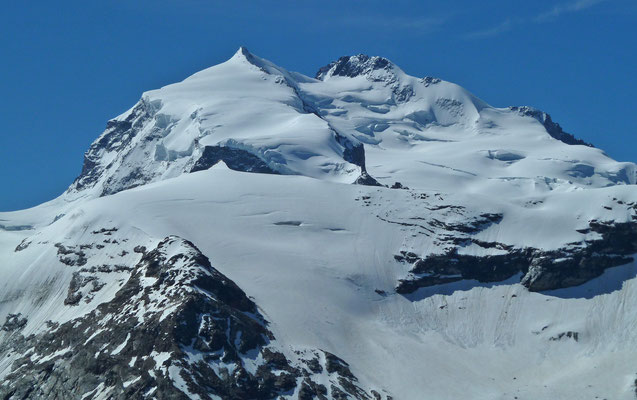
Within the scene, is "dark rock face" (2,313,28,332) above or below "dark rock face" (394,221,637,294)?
below

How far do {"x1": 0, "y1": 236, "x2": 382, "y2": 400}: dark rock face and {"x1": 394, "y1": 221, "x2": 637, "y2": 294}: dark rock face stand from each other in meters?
37.5

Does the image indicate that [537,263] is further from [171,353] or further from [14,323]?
[14,323]

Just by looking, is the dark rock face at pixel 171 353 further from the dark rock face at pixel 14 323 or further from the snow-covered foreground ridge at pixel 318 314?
the dark rock face at pixel 14 323

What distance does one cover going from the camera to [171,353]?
147625mm

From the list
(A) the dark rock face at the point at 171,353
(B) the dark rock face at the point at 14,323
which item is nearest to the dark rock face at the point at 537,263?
(A) the dark rock face at the point at 171,353

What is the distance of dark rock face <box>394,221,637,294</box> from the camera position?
189125 mm

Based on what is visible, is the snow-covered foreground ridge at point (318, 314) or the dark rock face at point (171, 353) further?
the snow-covered foreground ridge at point (318, 314)

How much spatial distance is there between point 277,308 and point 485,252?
42.7 metres

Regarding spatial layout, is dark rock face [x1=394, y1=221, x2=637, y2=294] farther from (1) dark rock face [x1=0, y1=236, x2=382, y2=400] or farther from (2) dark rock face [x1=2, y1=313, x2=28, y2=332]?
(2) dark rock face [x1=2, y1=313, x2=28, y2=332]

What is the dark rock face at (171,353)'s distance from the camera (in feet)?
478

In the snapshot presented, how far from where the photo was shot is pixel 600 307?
7151 inches

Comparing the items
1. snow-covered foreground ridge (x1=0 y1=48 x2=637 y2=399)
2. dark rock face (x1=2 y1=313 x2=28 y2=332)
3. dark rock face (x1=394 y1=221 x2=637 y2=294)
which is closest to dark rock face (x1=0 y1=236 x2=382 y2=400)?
snow-covered foreground ridge (x1=0 y1=48 x2=637 y2=399)

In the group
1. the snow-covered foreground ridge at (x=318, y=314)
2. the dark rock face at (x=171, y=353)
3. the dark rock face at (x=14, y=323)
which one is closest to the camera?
the dark rock face at (x=171, y=353)

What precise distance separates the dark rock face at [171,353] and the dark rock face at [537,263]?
37.5m
